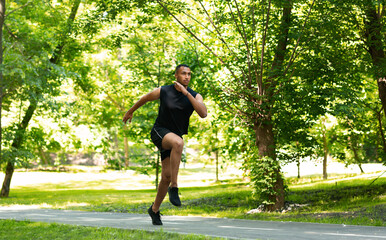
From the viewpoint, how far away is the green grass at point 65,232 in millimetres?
6270

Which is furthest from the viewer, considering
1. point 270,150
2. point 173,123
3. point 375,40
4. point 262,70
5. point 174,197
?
point 270,150

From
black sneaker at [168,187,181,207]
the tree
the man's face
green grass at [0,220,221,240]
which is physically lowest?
green grass at [0,220,221,240]

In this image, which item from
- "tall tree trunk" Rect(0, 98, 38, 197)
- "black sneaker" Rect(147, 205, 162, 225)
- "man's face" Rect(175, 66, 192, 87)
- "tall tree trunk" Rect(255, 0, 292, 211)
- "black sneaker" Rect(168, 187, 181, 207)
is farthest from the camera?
"tall tree trunk" Rect(0, 98, 38, 197)

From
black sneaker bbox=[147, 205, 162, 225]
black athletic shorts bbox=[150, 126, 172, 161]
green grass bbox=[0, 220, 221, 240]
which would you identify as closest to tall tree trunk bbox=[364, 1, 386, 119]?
black sneaker bbox=[147, 205, 162, 225]

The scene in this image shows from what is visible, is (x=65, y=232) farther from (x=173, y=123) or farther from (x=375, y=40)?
(x=375, y=40)

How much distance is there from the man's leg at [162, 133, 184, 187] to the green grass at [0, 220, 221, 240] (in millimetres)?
791

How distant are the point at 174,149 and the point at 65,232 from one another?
2.71 m

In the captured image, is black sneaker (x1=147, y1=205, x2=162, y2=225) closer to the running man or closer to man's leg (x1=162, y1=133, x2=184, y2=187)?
the running man

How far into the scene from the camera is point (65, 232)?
24.1 feet

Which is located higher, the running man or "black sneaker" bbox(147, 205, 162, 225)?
the running man

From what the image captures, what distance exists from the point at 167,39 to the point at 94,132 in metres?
9.30

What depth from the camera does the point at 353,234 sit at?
6477 millimetres

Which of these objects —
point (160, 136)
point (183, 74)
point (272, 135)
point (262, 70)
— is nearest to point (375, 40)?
point (262, 70)

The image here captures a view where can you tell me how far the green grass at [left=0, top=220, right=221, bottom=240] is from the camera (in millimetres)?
6270
